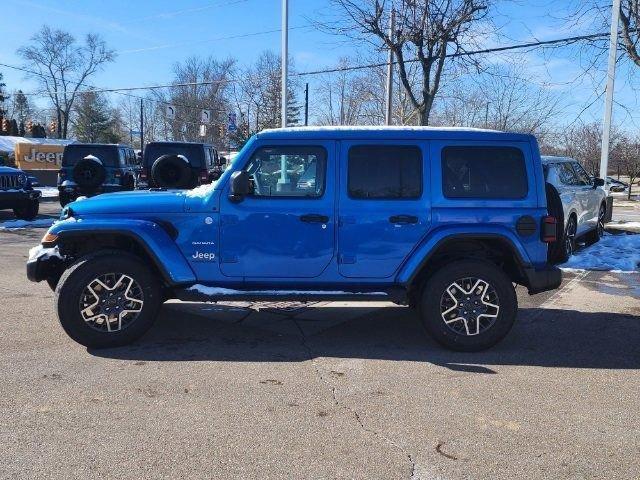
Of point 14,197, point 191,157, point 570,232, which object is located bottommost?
point 570,232

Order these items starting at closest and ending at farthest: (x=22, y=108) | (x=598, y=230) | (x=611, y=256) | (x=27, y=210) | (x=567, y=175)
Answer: (x=567, y=175) < (x=611, y=256) < (x=598, y=230) < (x=27, y=210) < (x=22, y=108)

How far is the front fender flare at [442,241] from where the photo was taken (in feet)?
16.4

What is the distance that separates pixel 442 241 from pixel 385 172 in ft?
2.61

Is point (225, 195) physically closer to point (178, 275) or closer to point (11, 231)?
point (178, 275)

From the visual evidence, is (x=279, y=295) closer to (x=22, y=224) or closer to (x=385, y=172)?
(x=385, y=172)

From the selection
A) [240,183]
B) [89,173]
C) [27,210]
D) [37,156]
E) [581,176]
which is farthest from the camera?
[37,156]

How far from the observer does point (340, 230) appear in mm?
5066

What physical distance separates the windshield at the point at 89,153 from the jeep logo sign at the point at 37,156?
21663 millimetres

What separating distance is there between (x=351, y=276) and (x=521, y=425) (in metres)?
1.97

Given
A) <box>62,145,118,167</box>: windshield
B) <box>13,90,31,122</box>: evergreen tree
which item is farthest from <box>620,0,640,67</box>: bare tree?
<box>13,90,31,122</box>: evergreen tree

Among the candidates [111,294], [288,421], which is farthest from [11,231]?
[288,421]

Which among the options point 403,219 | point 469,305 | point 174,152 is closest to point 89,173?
point 174,152

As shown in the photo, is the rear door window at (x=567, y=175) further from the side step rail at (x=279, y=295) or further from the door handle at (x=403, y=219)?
the side step rail at (x=279, y=295)

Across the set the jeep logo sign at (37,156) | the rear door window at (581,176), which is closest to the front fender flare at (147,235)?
the rear door window at (581,176)
